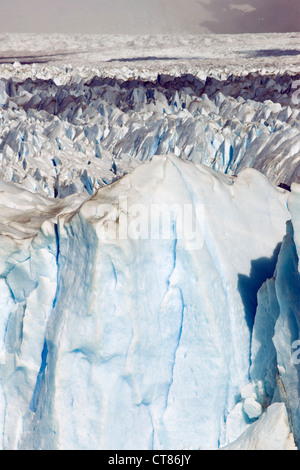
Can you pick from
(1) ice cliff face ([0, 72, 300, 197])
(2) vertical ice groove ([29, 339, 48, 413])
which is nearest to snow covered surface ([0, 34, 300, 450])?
(2) vertical ice groove ([29, 339, 48, 413])

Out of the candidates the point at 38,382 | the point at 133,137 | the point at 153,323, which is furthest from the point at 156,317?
the point at 133,137

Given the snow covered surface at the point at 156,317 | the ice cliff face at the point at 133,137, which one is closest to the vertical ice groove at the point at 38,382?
the snow covered surface at the point at 156,317

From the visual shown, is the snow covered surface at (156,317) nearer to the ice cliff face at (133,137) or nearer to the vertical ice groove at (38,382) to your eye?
the vertical ice groove at (38,382)

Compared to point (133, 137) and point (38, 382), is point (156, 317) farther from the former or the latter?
point (133, 137)

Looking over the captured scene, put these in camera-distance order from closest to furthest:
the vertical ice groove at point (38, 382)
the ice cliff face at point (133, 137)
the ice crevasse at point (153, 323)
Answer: the ice crevasse at point (153, 323) → the vertical ice groove at point (38, 382) → the ice cliff face at point (133, 137)

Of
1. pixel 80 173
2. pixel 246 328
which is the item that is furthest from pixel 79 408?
pixel 80 173

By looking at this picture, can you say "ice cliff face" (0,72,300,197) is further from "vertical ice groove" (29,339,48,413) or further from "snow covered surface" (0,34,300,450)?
"vertical ice groove" (29,339,48,413)
